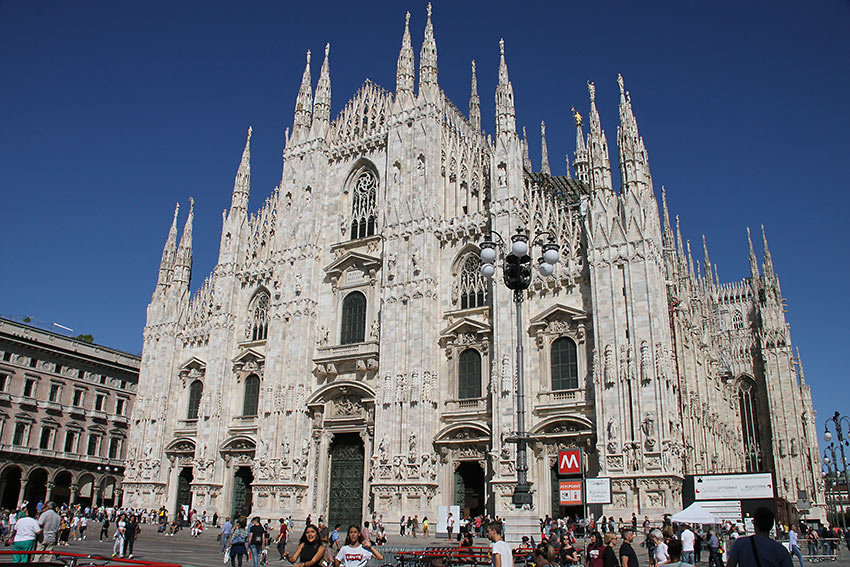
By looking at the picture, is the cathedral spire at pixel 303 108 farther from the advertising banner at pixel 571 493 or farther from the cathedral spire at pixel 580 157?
the advertising banner at pixel 571 493

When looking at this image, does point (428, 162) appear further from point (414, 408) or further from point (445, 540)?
point (445, 540)

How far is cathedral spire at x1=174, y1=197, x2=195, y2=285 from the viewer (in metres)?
44.1

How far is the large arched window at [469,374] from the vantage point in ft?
106

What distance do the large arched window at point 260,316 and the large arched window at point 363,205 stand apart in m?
6.49

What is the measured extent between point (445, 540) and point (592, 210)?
15.0m

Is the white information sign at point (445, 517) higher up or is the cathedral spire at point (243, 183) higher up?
the cathedral spire at point (243, 183)

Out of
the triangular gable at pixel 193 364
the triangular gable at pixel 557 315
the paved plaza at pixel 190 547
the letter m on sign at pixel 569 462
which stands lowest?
the paved plaza at pixel 190 547

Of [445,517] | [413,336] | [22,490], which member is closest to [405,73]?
[413,336]

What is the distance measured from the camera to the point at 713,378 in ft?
160

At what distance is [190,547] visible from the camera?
28.6 metres

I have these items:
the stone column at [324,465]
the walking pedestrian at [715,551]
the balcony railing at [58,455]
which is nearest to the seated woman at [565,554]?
the walking pedestrian at [715,551]

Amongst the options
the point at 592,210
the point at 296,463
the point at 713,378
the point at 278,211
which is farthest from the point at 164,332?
the point at 713,378

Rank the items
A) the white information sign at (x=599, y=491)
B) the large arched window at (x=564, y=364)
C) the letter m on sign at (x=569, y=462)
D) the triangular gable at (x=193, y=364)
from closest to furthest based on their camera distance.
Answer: the white information sign at (x=599, y=491)
the letter m on sign at (x=569, y=462)
the large arched window at (x=564, y=364)
the triangular gable at (x=193, y=364)

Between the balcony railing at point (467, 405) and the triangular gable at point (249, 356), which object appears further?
the triangular gable at point (249, 356)
